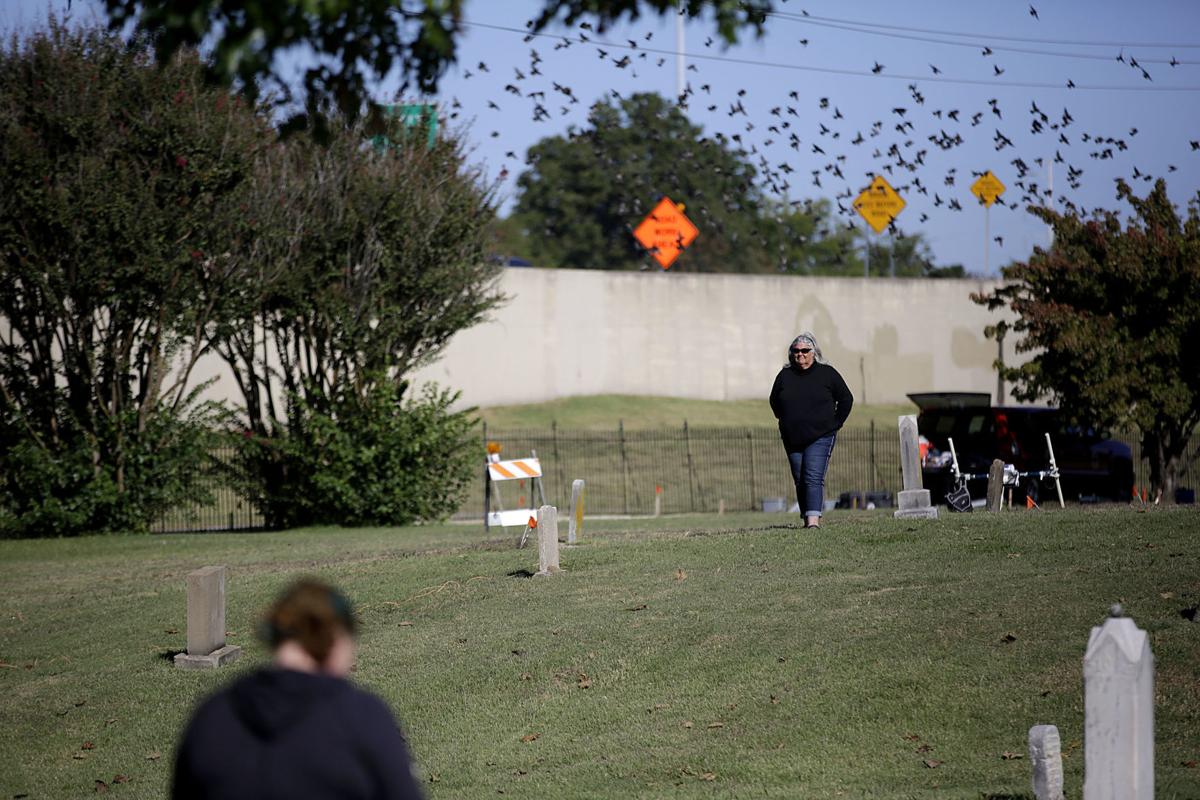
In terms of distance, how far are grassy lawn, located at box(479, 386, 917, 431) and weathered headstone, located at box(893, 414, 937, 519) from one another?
26954 mm

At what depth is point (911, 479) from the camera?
1472cm

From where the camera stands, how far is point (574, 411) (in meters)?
43.8

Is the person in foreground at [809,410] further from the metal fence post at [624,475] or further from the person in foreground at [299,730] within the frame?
the metal fence post at [624,475]

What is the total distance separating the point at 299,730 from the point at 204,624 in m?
8.21

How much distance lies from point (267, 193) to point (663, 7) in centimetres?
1697

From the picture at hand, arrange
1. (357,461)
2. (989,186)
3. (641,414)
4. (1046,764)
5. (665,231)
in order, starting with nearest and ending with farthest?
(1046,764)
(357,461)
(989,186)
(641,414)
(665,231)

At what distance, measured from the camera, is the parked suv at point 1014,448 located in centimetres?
2261

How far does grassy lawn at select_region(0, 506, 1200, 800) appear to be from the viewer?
794 centimetres

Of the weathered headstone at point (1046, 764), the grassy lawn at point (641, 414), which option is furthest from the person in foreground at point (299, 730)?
the grassy lawn at point (641, 414)

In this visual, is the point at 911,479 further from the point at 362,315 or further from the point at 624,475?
the point at 624,475

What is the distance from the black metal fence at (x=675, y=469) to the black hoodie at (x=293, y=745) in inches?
1093

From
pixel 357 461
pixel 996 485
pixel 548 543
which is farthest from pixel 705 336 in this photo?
pixel 548 543

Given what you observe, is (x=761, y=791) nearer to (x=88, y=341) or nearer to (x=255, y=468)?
(x=88, y=341)

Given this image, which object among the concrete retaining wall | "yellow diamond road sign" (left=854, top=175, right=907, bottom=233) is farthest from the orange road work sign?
"yellow diamond road sign" (left=854, top=175, right=907, bottom=233)
